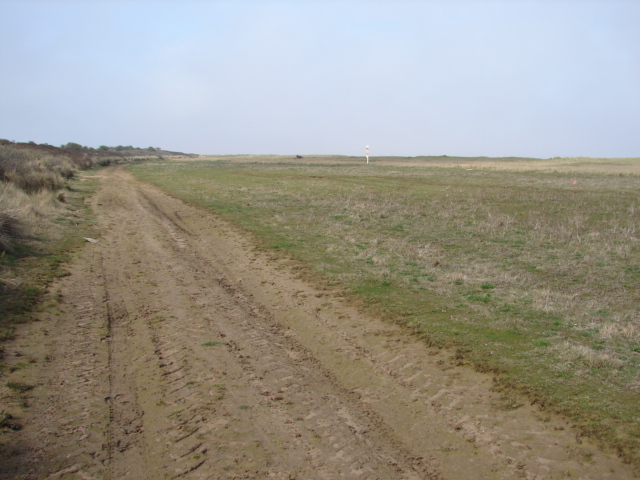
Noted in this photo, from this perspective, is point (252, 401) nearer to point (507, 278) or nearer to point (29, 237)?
point (507, 278)

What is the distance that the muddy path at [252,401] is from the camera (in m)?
4.00

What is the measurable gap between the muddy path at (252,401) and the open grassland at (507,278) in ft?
1.77

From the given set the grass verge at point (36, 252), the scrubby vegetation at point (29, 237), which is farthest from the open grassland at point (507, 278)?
the scrubby vegetation at point (29, 237)

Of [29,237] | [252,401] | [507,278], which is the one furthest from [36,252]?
[507,278]

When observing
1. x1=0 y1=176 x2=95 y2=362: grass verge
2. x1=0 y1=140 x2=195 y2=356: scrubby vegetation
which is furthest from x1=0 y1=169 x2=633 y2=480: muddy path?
x1=0 y1=140 x2=195 y2=356: scrubby vegetation

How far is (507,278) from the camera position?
9.64m

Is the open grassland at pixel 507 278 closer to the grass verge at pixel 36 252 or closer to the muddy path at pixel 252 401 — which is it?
the muddy path at pixel 252 401

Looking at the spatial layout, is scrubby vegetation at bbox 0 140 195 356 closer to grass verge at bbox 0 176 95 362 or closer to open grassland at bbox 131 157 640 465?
grass verge at bbox 0 176 95 362

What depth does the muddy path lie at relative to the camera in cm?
400

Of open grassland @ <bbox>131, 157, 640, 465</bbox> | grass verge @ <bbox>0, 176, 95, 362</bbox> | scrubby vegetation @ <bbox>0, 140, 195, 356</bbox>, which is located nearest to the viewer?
open grassland @ <bbox>131, 157, 640, 465</bbox>

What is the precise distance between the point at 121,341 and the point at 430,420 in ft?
13.3

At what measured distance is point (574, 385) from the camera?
5.30m

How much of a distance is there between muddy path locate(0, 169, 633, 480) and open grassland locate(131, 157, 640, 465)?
1.77ft

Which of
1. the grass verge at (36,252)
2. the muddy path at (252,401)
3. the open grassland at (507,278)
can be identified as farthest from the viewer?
the grass verge at (36,252)
